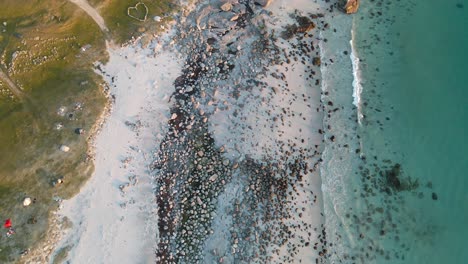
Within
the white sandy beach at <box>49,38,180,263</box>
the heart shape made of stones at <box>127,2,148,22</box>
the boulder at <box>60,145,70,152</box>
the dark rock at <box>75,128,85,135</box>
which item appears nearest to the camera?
the white sandy beach at <box>49,38,180,263</box>

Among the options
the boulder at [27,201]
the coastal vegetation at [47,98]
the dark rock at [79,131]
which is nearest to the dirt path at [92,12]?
the coastal vegetation at [47,98]

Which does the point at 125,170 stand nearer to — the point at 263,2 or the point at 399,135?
the point at 263,2

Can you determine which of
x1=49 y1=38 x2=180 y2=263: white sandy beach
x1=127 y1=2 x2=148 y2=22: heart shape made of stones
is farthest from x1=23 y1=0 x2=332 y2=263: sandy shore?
x1=127 y1=2 x2=148 y2=22: heart shape made of stones

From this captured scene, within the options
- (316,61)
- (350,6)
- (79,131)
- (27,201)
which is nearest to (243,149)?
(316,61)

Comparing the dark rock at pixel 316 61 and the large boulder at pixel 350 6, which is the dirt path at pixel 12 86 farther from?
the large boulder at pixel 350 6

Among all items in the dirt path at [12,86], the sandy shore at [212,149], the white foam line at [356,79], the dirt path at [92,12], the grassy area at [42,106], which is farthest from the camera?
the dirt path at [92,12]

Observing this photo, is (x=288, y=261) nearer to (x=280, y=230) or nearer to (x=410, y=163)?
(x=280, y=230)

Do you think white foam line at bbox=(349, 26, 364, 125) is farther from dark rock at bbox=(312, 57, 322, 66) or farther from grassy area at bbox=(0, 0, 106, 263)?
grassy area at bbox=(0, 0, 106, 263)
